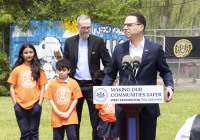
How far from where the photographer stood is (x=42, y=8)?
22.1 meters

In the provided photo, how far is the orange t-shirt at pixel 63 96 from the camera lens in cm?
819

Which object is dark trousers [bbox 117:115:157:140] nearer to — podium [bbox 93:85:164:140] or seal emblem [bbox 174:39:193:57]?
podium [bbox 93:85:164:140]

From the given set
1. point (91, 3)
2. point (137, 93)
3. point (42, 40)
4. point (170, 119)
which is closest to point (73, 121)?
point (137, 93)

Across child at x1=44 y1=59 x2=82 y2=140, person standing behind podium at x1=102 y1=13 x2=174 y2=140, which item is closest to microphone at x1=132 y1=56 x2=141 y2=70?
person standing behind podium at x1=102 y1=13 x2=174 y2=140

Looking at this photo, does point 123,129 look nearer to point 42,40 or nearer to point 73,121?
point 73,121

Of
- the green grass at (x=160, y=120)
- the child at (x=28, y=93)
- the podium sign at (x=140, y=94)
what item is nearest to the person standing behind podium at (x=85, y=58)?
the child at (x=28, y=93)

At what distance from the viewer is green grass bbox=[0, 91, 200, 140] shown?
36.3ft

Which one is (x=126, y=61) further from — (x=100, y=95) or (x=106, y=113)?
(x=106, y=113)

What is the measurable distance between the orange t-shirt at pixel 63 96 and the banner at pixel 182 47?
16.1 m

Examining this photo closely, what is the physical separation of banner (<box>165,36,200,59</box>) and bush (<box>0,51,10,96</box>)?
671cm

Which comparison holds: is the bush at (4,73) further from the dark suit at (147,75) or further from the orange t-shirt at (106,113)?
the dark suit at (147,75)

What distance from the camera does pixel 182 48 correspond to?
24203 mm

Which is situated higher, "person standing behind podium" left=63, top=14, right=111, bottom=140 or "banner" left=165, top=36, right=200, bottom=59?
"person standing behind podium" left=63, top=14, right=111, bottom=140

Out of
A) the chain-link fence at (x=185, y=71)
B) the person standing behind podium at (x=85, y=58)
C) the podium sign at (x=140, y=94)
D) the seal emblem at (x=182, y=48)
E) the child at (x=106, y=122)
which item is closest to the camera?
the podium sign at (x=140, y=94)
